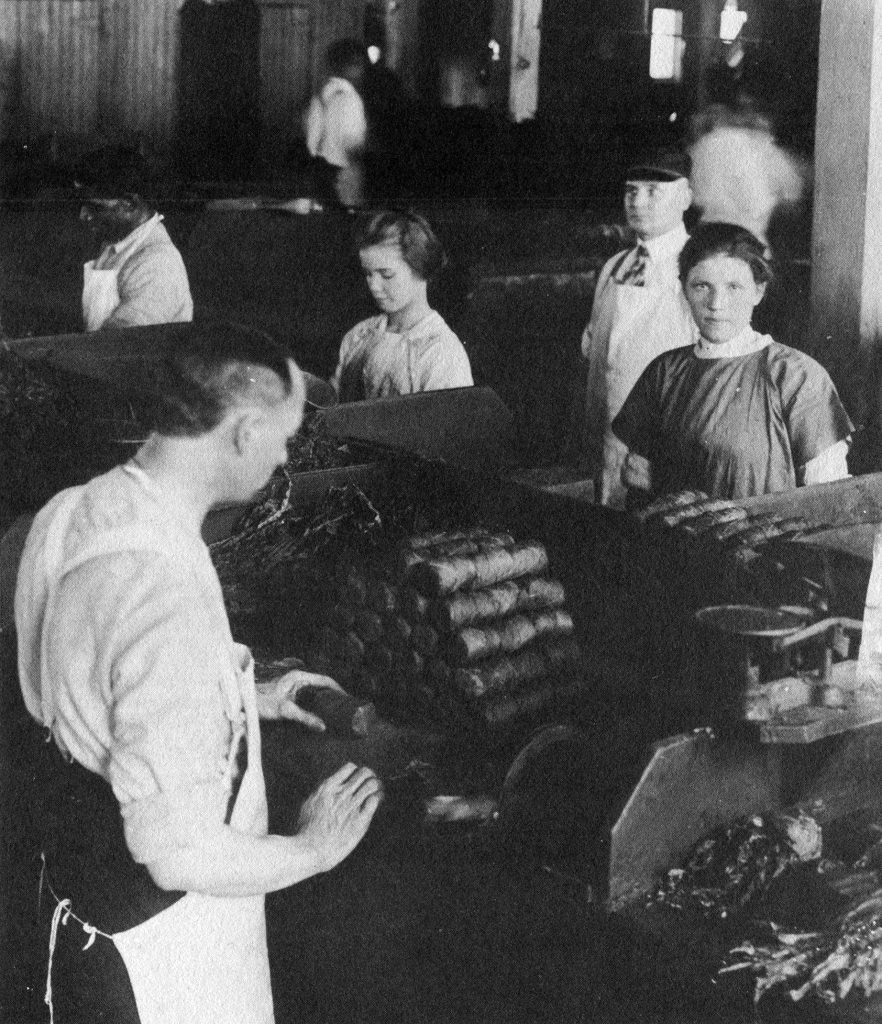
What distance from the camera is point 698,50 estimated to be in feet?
22.2

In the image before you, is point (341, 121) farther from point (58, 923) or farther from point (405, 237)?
point (58, 923)

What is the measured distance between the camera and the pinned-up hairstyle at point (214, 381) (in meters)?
1.75

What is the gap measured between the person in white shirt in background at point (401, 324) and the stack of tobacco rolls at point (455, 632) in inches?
72.1

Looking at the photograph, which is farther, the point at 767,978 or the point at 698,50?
the point at 698,50

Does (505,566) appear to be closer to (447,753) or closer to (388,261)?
(447,753)

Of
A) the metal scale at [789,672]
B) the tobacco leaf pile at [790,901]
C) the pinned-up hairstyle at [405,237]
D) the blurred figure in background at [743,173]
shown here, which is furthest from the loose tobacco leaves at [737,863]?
the blurred figure in background at [743,173]

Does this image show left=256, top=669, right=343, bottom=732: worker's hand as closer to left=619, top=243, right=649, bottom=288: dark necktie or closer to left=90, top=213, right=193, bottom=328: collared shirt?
left=90, top=213, right=193, bottom=328: collared shirt

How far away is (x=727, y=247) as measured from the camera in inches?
139

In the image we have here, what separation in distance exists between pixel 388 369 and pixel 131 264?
104cm

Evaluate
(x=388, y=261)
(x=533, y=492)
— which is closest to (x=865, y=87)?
(x=388, y=261)

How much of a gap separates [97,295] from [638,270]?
1861mm

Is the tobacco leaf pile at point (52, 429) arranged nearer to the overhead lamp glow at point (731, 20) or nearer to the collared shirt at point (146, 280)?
the collared shirt at point (146, 280)

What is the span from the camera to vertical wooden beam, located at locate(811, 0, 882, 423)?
4137 millimetres

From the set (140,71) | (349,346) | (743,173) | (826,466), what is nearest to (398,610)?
(826,466)
